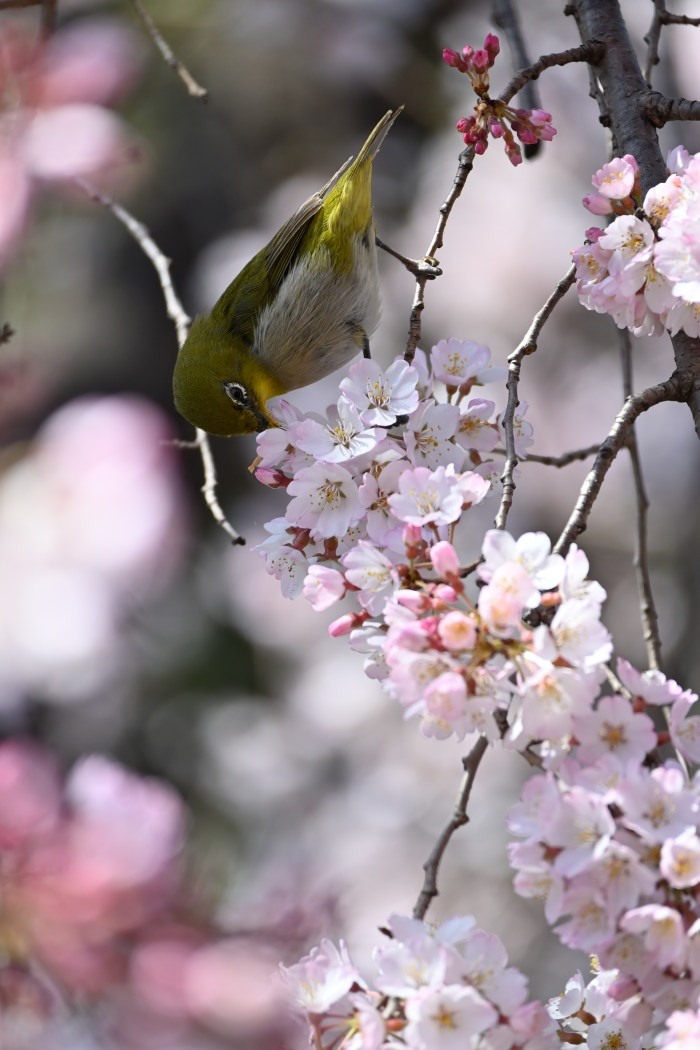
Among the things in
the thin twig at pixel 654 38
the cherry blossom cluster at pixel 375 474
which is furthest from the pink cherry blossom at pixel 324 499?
the thin twig at pixel 654 38

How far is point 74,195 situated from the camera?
222 cm

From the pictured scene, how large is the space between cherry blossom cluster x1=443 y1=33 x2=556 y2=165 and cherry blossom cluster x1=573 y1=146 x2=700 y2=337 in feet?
0.48

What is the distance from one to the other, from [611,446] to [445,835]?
1.71 feet

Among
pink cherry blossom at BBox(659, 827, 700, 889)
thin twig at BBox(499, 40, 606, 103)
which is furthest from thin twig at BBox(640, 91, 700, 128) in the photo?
pink cherry blossom at BBox(659, 827, 700, 889)

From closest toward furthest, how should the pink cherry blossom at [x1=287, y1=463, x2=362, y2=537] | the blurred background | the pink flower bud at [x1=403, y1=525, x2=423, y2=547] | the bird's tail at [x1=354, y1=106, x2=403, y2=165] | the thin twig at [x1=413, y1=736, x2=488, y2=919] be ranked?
the thin twig at [x1=413, y1=736, x2=488, y2=919] < the pink flower bud at [x1=403, y1=525, x2=423, y2=547] < the pink cherry blossom at [x1=287, y1=463, x2=362, y2=537] < the bird's tail at [x1=354, y1=106, x2=403, y2=165] < the blurred background

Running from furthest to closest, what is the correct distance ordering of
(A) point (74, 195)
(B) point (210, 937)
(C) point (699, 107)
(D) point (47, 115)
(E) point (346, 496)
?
(A) point (74, 195), (D) point (47, 115), (C) point (699, 107), (E) point (346, 496), (B) point (210, 937)

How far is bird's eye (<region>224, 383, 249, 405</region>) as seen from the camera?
2.97 m

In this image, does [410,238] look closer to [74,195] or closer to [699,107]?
[74,195]

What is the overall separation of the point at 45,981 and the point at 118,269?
4.96 meters

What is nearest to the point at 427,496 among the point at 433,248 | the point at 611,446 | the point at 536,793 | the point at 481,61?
the point at 611,446

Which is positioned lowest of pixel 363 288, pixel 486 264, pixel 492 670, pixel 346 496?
pixel 492 670

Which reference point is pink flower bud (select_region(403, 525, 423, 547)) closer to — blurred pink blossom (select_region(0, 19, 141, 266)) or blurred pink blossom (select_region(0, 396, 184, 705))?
blurred pink blossom (select_region(0, 396, 184, 705))

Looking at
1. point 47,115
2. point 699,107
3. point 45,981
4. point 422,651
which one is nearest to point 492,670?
point 422,651

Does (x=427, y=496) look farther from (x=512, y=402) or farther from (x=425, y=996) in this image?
(x=425, y=996)
